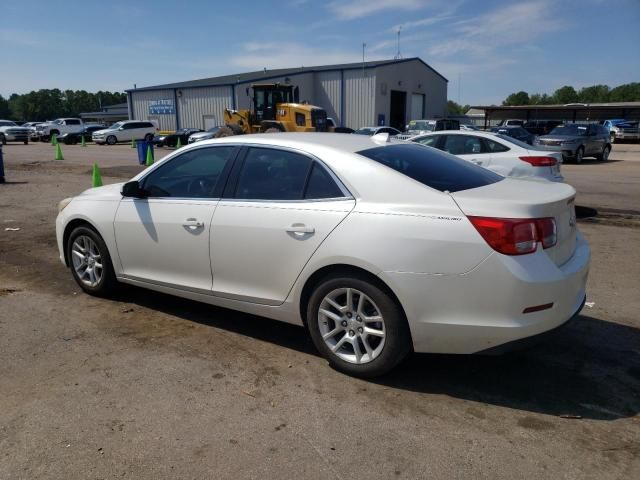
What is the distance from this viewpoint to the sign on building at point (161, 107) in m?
49.4

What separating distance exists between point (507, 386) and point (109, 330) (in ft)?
10.3

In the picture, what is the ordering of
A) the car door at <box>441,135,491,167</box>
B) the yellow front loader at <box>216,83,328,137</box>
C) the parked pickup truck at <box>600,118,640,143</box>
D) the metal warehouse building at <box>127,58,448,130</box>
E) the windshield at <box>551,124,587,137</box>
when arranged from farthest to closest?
the metal warehouse building at <box>127,58,448,130</box>
the parked pickup truck at <box>600,118,640,143</box>
the yellow front loader at <box>216,83,328,137</box>
the windshield at <box>551,124,587,137</box>
the car door at <box>441,135,491,167</box>

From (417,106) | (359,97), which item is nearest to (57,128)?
(359,97)

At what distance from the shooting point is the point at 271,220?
12.1 ft

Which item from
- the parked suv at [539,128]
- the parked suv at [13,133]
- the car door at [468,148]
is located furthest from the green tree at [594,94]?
the car door at [468,148]

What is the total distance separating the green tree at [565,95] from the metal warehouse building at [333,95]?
351 feet

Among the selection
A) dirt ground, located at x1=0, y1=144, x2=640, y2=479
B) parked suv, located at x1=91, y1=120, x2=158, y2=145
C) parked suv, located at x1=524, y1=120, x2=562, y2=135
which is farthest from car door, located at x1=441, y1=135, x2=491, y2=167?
parked suv, located at x1=524, y1=120, x2=562, y2=135

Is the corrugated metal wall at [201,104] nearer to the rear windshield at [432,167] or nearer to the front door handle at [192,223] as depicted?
the front door handle at [192,223]

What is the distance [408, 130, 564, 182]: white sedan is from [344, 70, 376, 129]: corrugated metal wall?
33.9 m

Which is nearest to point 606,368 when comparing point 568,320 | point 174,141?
point 568,320

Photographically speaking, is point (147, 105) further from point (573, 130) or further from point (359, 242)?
point (359, 242)

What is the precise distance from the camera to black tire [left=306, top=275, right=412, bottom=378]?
3.26 metres

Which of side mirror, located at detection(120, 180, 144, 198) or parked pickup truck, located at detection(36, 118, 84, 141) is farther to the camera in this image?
A: parked pickup truck, located at detection(36, 118, 84, 141)

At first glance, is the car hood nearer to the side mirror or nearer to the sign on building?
the side mirror
